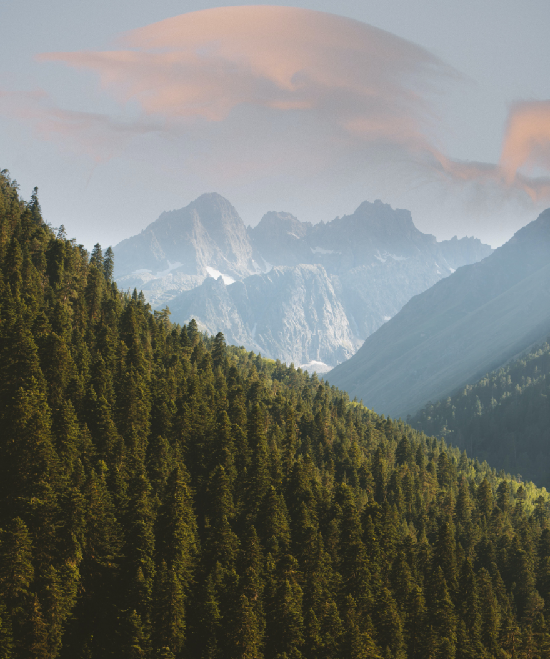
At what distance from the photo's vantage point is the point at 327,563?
88.3 metres

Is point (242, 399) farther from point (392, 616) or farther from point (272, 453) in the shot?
point (392, 616)

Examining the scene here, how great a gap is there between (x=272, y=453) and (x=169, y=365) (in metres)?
37.7

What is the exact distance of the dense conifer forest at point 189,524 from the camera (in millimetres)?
66688

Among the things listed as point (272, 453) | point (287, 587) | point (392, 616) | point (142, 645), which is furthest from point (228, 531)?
point (272, 453)

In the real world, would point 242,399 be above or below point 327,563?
above

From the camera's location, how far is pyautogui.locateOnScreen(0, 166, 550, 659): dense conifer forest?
66.7 m

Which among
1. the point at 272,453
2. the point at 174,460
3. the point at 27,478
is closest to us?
the point at 27,478

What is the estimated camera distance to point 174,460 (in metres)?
102

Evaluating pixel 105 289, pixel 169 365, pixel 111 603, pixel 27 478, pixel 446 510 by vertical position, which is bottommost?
pixel 446 510

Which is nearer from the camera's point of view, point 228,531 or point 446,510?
point 228,531

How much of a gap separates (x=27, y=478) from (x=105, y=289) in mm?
84919

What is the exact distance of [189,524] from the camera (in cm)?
8244

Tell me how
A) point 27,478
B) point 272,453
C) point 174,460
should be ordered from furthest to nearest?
point 272,453
point 174,460
point 27,478

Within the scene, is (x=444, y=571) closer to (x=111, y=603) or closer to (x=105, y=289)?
(x=111, y=603)
